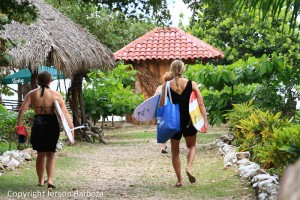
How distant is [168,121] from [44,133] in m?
1.50

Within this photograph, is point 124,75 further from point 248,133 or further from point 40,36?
point 248,133

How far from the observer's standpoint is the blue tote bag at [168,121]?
7.82 meters

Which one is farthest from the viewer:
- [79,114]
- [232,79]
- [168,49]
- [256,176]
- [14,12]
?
[168,49]

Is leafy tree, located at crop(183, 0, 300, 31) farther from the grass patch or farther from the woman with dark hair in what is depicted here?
the grass patch

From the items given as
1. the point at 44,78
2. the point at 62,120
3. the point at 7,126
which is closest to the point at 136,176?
the point at 62,120

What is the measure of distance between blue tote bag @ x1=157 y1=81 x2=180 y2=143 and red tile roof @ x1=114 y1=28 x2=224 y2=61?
667 inches

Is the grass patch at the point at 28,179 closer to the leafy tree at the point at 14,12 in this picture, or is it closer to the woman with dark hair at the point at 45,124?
the woman with dark hair at the point at 45,124

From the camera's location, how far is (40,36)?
14414mm

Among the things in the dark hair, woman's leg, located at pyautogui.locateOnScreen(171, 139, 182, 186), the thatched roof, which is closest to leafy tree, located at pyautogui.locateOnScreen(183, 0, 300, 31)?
woman's leg, located at pyautogui.locateOnScreen(171, 139, 182, 186)

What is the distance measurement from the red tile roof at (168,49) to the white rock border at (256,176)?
14.7 m

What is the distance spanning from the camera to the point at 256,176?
7.40 meters

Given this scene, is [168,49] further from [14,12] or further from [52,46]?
[14,12]

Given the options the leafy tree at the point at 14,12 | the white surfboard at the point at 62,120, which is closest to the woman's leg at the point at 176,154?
the white surfboard at the point at 62,120

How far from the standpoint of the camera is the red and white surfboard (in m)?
7.98
